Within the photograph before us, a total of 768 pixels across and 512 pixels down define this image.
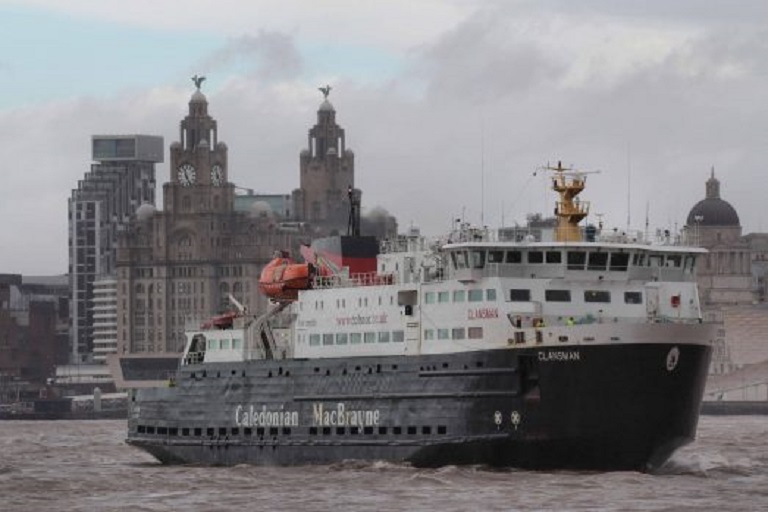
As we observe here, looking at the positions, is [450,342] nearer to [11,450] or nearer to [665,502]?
[665,502]

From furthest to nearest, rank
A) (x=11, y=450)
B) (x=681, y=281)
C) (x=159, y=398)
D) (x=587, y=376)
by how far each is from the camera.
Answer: (x=11, y=450) < (x=159, y=398) < (x=681, y=281) < (x=587, y=376)

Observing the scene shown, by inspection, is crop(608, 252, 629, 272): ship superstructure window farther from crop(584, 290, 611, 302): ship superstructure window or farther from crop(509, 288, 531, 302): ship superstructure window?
crop(509, 288, 531, 302): ship superstructure window

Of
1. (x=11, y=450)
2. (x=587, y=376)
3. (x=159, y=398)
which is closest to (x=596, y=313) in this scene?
(x=587, y=376)

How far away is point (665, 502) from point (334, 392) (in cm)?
1526

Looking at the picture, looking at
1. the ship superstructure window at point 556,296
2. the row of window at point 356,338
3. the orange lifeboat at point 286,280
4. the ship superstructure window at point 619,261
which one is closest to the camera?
the ship superstructure window at point 556,296

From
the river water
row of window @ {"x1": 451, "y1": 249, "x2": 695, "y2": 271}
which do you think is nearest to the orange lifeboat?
the river water

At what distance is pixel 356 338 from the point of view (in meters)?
75.8

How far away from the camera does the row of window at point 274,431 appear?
72500 millimetres

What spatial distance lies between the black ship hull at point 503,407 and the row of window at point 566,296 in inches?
73.7

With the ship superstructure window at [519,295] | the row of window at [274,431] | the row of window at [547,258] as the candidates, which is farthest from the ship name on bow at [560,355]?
the row of window at [274,431]

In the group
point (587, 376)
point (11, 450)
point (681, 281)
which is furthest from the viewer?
point (11, 450)

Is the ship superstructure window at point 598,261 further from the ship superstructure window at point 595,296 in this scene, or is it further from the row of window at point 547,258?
the ship superstructure window at point 595,296

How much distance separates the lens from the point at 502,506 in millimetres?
61969

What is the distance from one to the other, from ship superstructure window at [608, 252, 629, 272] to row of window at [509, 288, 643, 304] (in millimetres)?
741
